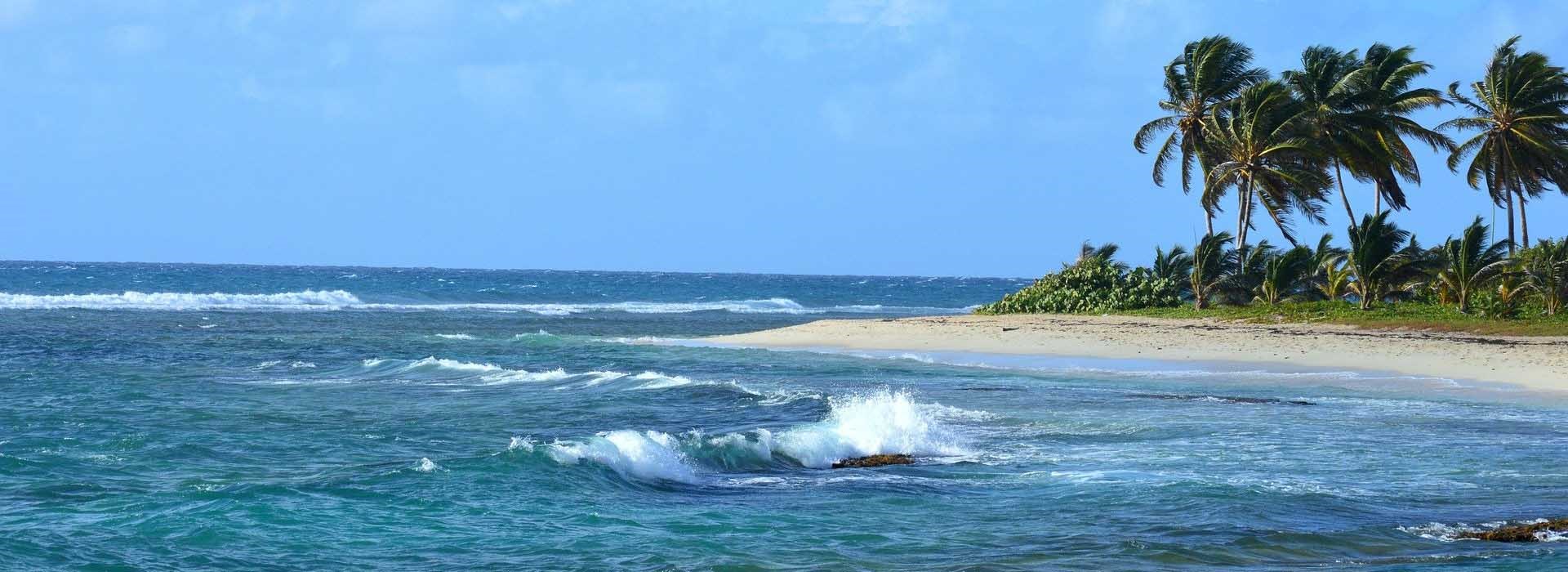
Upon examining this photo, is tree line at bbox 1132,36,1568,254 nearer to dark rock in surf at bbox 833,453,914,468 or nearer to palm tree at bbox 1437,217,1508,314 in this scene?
palm tree at bbox 1437,217,1508,314

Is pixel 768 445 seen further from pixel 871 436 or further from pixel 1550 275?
pixel 1550 275

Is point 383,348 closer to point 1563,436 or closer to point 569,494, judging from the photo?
point 569,494

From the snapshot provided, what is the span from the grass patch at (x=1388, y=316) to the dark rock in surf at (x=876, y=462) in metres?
19.2

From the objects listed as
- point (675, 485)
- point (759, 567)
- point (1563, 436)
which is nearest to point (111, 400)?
point (675, 485)

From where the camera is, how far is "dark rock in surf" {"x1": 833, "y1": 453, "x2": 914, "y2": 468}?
1277 cm

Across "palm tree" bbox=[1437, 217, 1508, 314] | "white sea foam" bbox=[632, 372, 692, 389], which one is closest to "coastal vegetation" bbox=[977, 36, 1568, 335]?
"palm tree" bbox=[1437, 217, 1508, 314]

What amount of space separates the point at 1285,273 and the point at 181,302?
151 ft

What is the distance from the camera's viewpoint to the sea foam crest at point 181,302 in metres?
53.1

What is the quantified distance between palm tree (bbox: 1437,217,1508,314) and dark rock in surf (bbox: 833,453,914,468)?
21838mm

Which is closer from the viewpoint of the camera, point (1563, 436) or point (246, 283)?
→ point (1563, 436)

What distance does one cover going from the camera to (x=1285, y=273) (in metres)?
34.5

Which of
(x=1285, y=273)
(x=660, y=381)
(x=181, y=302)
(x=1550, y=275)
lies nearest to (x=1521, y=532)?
(x=660, y=381)

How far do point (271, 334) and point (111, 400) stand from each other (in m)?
18.5

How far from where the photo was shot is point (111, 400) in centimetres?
1712
